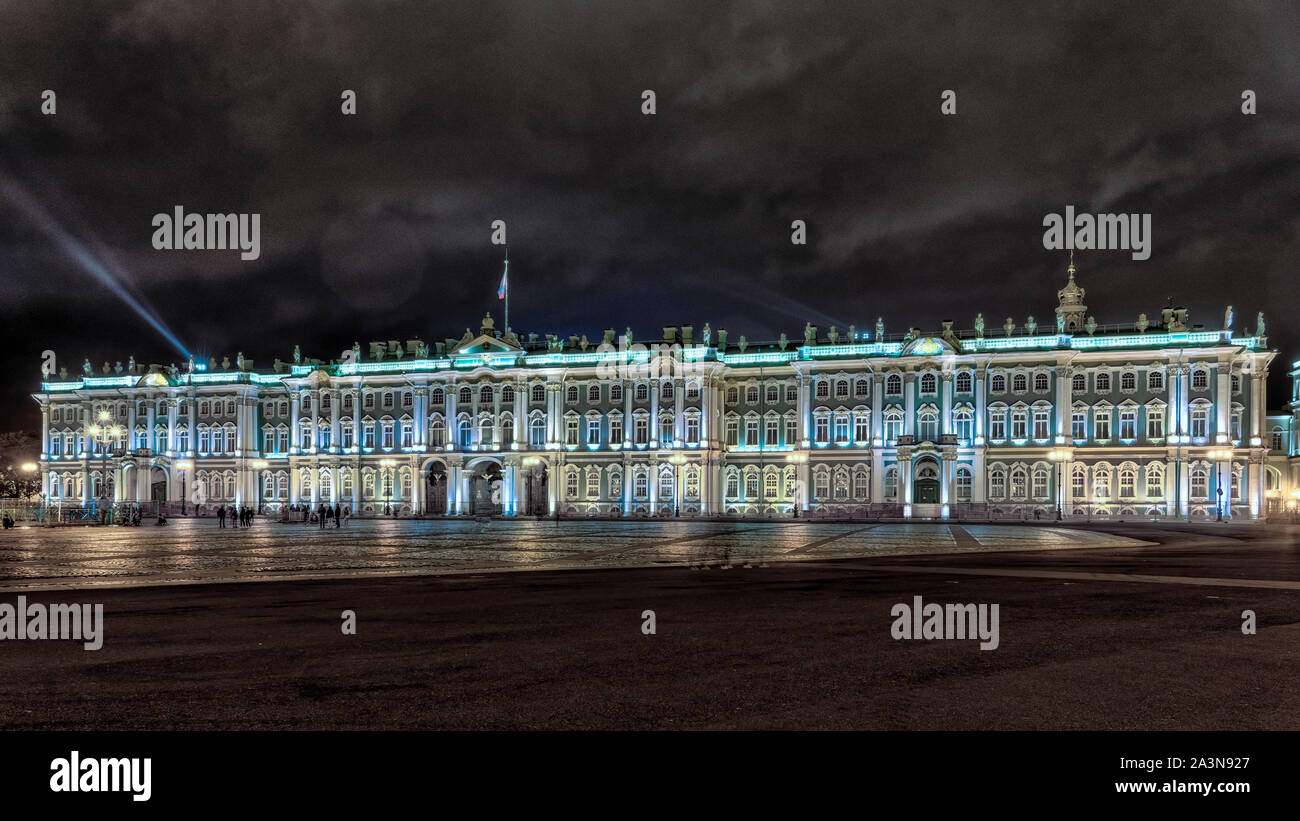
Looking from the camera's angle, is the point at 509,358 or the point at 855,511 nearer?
the point at 855,511

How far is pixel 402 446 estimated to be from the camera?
8606 cm

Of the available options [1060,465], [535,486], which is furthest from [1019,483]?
[535,486]

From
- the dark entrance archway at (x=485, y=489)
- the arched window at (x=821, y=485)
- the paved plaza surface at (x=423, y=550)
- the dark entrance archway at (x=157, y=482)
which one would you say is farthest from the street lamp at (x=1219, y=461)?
the dark entrance archway at (x=157, y=482)

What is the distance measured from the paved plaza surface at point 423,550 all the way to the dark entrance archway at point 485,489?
2909 cm

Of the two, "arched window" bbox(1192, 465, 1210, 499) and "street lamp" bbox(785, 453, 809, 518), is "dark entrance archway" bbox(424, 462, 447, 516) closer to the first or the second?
"street lamp" bbox(785, 453, 809, 518)

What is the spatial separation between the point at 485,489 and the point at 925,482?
121 ft

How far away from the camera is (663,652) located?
13680 mm

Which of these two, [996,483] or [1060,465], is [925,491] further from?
[1060,465]

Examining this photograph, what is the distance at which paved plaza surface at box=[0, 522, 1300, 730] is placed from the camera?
10250 millimetres
